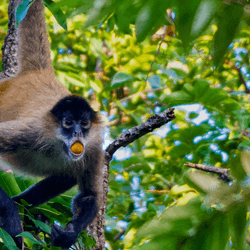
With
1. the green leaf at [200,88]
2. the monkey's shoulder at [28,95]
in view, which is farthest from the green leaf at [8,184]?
the green leaf at [200,88]

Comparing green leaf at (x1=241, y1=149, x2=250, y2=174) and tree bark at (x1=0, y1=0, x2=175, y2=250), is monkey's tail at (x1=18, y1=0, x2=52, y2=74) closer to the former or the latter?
tree bark at (x1=0, y1=0, x2=175, y2=250)

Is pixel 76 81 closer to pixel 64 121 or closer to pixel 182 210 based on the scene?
pixel 64 121

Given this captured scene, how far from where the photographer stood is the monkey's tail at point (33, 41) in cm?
320

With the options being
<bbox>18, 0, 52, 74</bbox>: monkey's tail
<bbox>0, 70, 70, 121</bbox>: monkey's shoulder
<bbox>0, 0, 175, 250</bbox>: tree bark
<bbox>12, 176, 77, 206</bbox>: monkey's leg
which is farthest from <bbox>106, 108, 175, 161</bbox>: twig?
<bbox>18, 0, 52, 74</bbox>: monkey's tail

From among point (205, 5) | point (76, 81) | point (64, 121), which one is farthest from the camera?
point (76, 81)

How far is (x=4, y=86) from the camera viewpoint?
316 centimetres

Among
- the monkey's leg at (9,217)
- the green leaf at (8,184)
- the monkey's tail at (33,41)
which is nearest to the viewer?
the monkey's leg at (9,217)

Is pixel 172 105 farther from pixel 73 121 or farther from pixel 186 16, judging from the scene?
pixel 186 16

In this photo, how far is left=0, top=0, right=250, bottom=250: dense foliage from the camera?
24.2 inches

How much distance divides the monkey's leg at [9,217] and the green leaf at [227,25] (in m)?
1.98

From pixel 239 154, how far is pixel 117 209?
12.8 feet

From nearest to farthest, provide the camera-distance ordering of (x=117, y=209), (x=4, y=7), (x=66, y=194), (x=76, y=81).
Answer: (x=66, y=194), (x=76, y=81), (x=117, y=209), (x=4, y=7)

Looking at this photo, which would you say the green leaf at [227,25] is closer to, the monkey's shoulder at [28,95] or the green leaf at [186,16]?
the green leaf at [186,16]

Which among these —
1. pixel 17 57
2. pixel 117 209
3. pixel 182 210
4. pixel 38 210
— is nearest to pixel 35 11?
pixel 17 57
